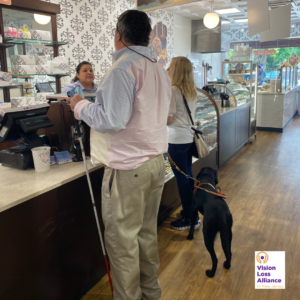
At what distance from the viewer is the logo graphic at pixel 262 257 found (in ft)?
8.20

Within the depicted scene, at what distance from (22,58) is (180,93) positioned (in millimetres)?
2149

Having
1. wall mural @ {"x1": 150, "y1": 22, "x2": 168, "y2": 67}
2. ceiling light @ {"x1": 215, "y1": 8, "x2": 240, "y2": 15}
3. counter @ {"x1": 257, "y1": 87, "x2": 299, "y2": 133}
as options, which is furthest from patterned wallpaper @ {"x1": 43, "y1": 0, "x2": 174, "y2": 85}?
counter @ {"x1": 257, "y1": 87, "x2": 299, "y2": 133}

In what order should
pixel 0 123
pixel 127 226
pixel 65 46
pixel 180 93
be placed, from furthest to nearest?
1. pixel 65 46
2. pixel 180 93
3. pixel 0 123
4. pixel 127 226

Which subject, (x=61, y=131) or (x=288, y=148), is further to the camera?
(x=288, y=148)

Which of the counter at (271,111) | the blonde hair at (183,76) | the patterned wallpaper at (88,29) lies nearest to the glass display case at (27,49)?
the patterned wallpaper at (88,29)

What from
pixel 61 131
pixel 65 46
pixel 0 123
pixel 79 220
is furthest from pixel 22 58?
pixel 79 220

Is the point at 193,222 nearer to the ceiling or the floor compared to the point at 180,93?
nearer to the floor

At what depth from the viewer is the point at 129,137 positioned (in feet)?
5.34

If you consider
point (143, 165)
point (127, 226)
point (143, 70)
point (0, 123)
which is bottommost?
point (127, 226)

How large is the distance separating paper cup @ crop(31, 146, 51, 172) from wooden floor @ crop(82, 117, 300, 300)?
3.05ft

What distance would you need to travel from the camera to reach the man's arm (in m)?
1.50

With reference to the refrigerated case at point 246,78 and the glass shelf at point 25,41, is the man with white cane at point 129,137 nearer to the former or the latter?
the glass shelf at point 25,41

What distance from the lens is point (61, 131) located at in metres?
2.33

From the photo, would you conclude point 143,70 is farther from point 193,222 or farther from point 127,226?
point 193,222
